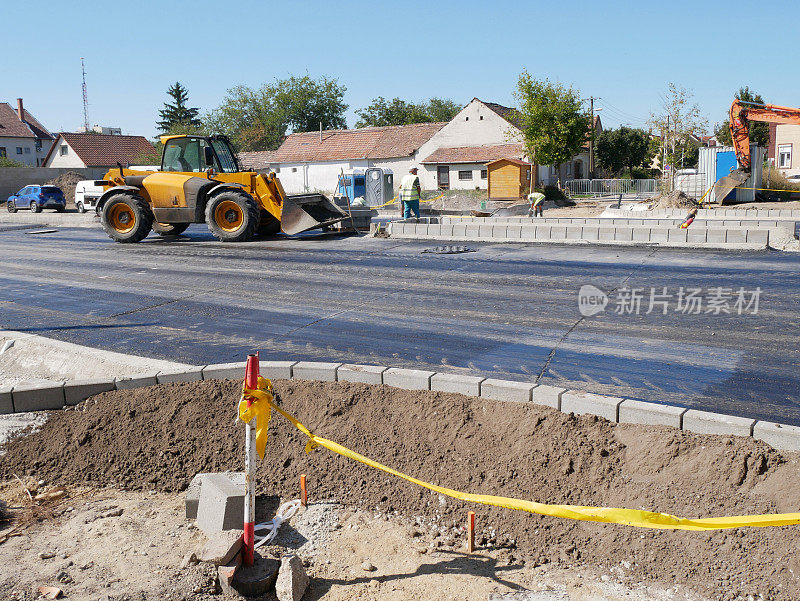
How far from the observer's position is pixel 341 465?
4.92m

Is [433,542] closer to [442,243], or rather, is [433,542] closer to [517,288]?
[517,288]

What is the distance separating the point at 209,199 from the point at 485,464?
1364cm

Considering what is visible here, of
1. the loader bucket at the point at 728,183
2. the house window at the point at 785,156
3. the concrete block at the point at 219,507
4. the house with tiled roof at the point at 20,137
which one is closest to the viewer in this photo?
the concrete block at the point at 219,507

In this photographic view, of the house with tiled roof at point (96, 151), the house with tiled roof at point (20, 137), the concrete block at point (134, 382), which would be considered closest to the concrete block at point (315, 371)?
the concrete block at point (134, 382)

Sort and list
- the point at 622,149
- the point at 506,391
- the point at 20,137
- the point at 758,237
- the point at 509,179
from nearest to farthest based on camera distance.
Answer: the point at 506,391 < the point at 758,237 < the point at 509,179 < the point at 622,149 < the point at 20,137

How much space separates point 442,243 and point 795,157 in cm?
4204

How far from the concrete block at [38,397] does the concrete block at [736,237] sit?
12.4 m

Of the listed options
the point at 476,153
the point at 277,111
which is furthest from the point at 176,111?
the point at 476,153

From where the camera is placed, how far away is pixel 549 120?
40969 millimetres

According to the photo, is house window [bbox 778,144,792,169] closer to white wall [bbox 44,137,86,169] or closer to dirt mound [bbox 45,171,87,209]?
dirt mound [bbox 45,171,87,209]

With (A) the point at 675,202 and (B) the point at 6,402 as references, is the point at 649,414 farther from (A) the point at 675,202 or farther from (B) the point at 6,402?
(A) the point at 675,202

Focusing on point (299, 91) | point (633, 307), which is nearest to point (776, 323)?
point (633, 307)

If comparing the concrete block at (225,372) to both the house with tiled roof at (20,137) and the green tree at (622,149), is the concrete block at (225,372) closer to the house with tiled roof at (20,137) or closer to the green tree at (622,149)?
the green tree at (622,149)

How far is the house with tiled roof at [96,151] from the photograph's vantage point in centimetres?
6216
